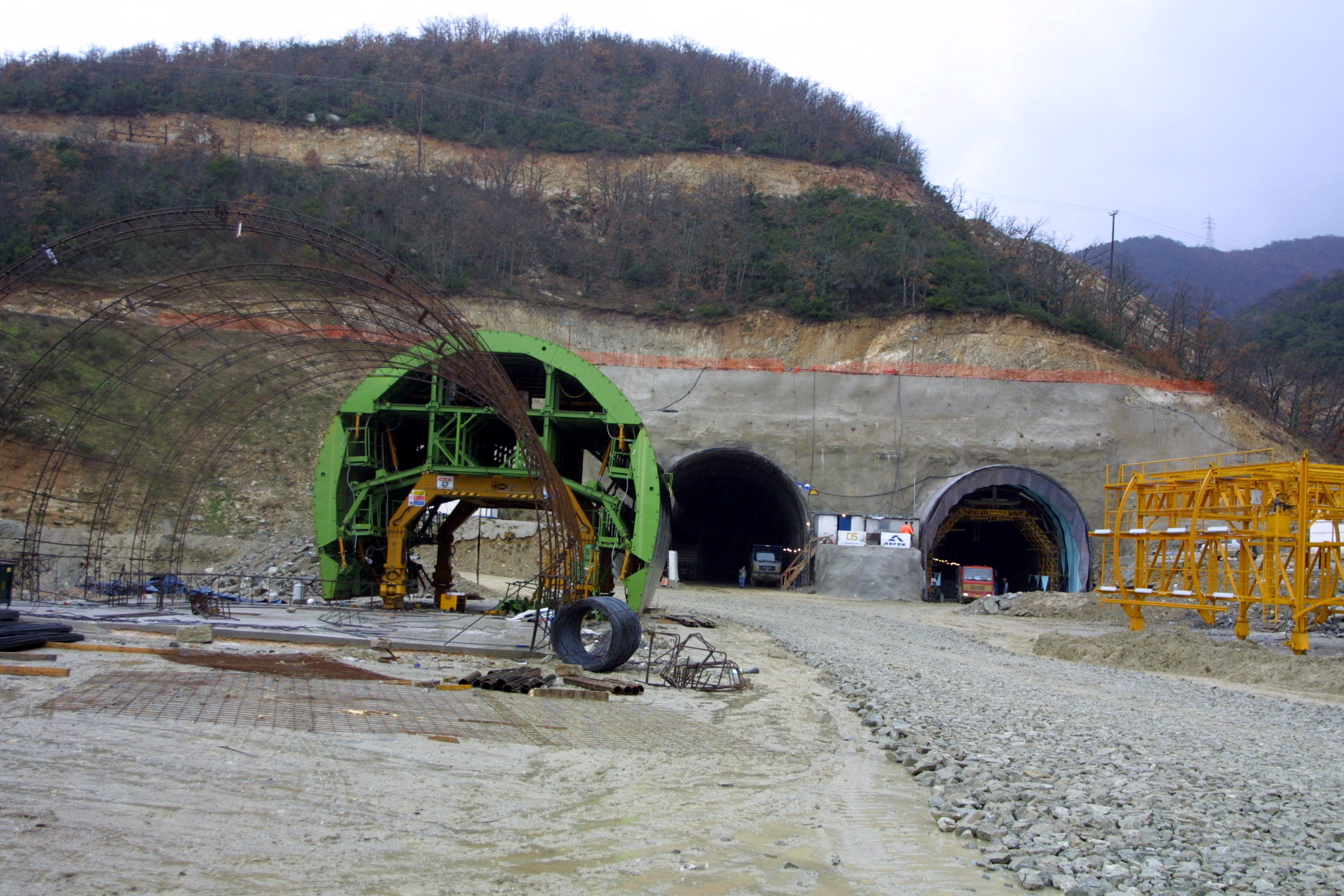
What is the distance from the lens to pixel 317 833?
5188 mm

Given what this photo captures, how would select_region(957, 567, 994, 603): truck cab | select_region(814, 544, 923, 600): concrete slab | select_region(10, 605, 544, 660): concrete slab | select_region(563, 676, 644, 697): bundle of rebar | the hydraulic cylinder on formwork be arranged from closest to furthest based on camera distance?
select_region(563, 676, 644, 697): bundle of rebar → select_region(10, 605, 544, 660): concrete slab → the hydraulic cylinder on formwork → select_region(814, 544, 923, 600): concrete slab → select_region(957, 567, 994, 603): truck cab

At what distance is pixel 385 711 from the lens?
844cm

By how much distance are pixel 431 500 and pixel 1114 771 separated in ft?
43.2

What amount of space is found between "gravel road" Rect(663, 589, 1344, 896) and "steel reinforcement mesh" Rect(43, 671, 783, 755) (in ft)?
6.69

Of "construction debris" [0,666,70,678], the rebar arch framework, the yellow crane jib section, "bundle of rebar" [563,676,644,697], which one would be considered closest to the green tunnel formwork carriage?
the yellow crane jib section

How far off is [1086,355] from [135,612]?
41.3 m

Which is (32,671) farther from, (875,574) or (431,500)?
(875,574)

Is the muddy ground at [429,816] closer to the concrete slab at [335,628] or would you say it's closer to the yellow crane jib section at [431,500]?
the concrete slab at [335,628]

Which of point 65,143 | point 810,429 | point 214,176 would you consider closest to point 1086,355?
point 810,429

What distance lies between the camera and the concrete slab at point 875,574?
3447 cm

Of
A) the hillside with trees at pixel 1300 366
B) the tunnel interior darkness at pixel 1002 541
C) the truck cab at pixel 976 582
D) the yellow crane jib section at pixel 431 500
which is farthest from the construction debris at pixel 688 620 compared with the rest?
the hillside with trees at pixel 1300 366

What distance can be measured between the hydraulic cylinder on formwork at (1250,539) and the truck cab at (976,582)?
11667mm

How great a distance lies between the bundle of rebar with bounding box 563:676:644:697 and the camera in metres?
10.6

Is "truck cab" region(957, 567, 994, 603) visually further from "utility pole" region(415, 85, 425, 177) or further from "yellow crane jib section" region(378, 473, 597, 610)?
"utility pole" region(415, 85, 425, 177)
